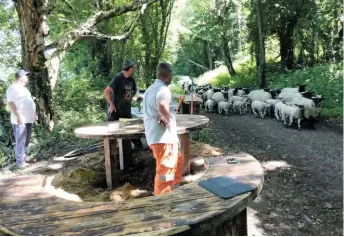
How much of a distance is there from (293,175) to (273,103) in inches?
243

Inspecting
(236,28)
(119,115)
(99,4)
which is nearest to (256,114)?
(119,115)

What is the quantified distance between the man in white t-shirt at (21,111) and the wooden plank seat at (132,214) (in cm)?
396

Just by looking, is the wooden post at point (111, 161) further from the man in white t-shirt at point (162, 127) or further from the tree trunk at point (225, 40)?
the tree trunk at point (225, 40)

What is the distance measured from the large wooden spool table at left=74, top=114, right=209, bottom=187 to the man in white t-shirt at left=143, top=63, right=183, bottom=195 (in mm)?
874

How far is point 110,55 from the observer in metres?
17.8

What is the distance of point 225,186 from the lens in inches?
119

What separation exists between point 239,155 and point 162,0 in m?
15.4

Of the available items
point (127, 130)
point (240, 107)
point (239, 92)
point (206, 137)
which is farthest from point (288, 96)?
point (127, 130)

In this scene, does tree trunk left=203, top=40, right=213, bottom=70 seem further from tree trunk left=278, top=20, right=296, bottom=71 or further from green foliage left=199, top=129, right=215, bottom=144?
green foliage left=199, top=129, right=215, bottom=144

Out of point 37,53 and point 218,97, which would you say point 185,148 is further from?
point 218,97

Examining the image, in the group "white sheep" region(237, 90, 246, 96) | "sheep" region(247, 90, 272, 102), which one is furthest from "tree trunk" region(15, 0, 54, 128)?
"white sheep" region(237, 90, 246, 96)

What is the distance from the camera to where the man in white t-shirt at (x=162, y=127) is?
158 inches

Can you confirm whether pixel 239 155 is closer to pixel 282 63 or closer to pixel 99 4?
pixel 99 4

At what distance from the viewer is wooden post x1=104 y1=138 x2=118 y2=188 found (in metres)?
5.70
